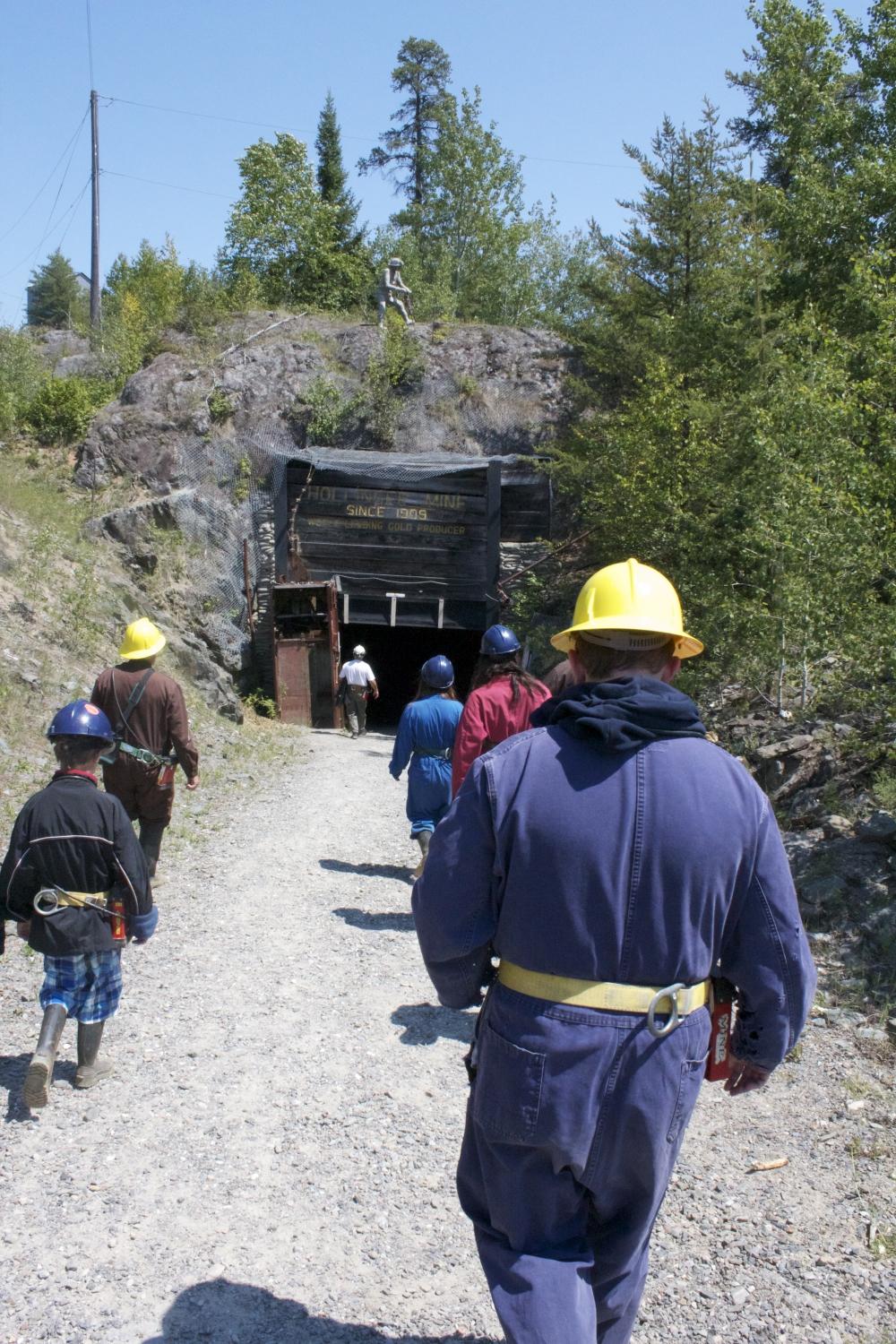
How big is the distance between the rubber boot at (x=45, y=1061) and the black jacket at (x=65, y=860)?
0.26 metres

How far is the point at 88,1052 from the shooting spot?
4.32 m

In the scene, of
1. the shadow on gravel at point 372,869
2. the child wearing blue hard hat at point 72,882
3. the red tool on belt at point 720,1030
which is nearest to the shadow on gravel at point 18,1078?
the child wearing blue hard hat at point 72,882

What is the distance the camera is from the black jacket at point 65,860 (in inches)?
160

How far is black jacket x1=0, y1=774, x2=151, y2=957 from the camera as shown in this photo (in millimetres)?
4062

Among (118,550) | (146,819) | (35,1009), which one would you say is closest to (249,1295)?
(35,1009)

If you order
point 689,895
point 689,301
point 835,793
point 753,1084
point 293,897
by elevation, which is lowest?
point 293,897

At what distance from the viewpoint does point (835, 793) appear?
8.20 m

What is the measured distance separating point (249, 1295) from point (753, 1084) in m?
1.76

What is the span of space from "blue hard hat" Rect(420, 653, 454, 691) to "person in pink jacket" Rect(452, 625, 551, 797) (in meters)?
1.09

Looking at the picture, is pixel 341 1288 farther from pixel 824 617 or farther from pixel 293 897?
pixel 824 617

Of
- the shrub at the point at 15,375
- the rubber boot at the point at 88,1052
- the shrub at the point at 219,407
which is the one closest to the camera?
the rubber boot at the point at 88,1052

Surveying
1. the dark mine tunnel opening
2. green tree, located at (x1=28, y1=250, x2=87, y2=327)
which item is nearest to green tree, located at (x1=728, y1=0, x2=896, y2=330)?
the dark mine tunnel opening

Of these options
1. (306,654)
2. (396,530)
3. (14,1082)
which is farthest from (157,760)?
(396,530)

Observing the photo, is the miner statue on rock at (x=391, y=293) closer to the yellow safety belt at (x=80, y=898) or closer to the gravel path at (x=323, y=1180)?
the gravel path at (x=323, y=1180)
